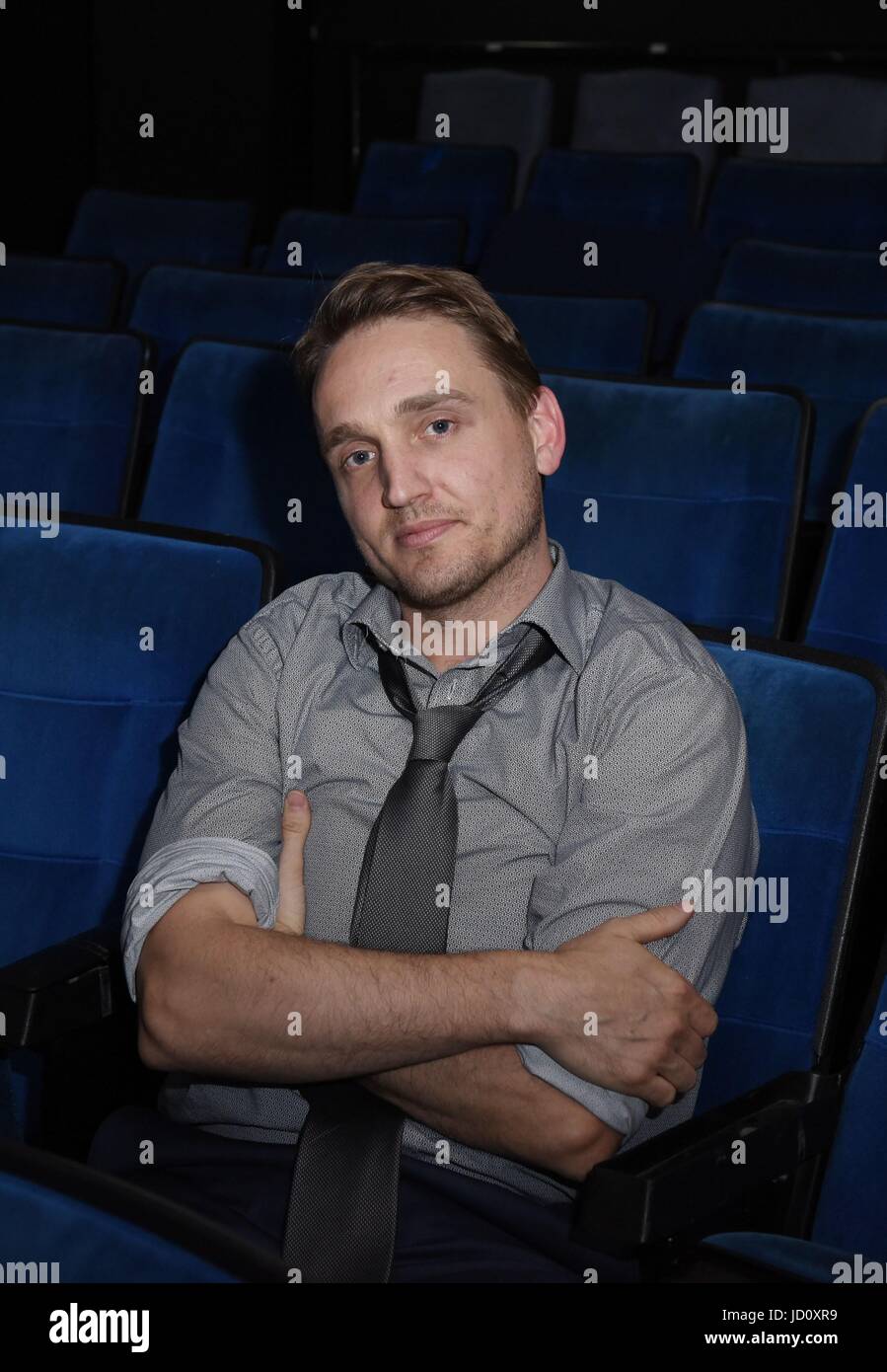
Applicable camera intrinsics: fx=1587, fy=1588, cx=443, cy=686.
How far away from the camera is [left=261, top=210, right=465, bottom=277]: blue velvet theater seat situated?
12.9 ft

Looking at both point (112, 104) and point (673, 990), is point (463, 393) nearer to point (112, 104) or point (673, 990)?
point (673, 990)

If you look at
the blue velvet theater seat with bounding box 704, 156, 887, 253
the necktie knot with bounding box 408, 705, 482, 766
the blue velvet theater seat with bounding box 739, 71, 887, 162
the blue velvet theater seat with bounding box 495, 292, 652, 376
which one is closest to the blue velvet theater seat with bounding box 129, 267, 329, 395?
the blue velvet theater seat with bounding box 495, 292, 652, 376

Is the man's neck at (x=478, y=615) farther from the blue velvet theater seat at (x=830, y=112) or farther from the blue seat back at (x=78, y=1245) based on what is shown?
the blue velvet theater seat at (x=830, y=112)

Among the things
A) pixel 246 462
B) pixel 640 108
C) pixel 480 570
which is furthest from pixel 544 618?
pixel 640 108

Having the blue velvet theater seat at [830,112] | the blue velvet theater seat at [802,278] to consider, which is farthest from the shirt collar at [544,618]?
the blue velvet theater seat at [830,112]

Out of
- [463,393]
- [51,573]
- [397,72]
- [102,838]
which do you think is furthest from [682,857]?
[397,72]

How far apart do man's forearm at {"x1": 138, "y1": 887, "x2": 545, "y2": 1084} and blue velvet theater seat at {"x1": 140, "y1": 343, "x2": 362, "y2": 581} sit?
41.6 inches

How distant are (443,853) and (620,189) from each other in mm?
3995

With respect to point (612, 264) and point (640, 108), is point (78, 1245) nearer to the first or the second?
point (612, 264)

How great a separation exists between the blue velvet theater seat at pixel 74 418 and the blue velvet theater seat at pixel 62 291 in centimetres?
98

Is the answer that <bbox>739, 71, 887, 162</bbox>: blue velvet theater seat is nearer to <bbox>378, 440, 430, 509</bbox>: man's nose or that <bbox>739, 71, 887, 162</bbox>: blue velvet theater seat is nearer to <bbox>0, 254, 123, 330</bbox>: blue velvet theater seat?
<bbox>0, 254, 123, 330</bbox>: blue velvet theater seat

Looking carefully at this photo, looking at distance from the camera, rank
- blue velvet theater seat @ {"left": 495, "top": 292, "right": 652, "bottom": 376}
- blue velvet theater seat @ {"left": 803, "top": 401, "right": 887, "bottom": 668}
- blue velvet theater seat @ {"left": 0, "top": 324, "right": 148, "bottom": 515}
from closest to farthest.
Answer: blue velvet theater seat @ {"left": 803, "top": 401, "right": 887, "bottom": 668} → blue velvet theater seat @ {"left": 0, "top": 324, "right": 148, "bottom": 515} → blue velvet theater seat @ {"left": 495, "top": 292, "right": 652, "bottom": 376}

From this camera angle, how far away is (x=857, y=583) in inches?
74.8

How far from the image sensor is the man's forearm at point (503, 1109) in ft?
3.91
